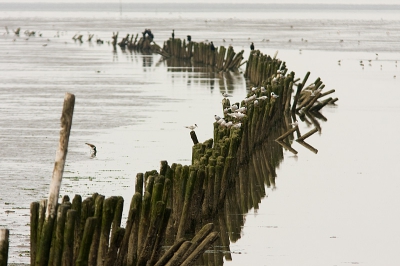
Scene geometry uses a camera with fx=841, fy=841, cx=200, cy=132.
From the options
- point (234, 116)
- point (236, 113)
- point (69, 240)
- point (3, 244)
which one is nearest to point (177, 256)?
point (69, 240)

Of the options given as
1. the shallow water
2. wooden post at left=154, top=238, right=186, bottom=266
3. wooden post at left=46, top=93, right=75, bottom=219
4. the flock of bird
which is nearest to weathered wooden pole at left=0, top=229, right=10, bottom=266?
wooden post at left=46, top=93, right=75, bottom=219

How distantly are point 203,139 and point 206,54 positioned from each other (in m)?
28.4

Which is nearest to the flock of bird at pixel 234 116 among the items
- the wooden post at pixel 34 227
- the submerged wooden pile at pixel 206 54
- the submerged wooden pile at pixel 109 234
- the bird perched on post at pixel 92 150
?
the bird perched on post at pixel 92 150

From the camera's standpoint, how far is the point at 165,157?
21984 mm

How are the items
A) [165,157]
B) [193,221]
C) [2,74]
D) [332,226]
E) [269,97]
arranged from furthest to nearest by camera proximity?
[2,74]
[269,97]
[165,157]
[332,226]
[193,221]

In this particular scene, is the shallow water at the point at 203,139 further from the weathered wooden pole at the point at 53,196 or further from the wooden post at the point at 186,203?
the weathered wooden pole at the point at 53,196

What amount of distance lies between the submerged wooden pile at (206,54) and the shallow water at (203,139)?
4.56ft

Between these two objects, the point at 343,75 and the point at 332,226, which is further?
the point at 343,75

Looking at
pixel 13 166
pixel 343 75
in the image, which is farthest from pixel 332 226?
pixel 343 75

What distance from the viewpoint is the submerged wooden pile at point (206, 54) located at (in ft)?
161

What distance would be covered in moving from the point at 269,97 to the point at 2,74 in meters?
24.6

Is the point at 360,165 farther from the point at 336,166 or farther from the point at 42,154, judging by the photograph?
the point at 42,154

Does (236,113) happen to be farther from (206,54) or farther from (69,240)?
(206,54)

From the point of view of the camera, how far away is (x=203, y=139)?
81.1 ft
